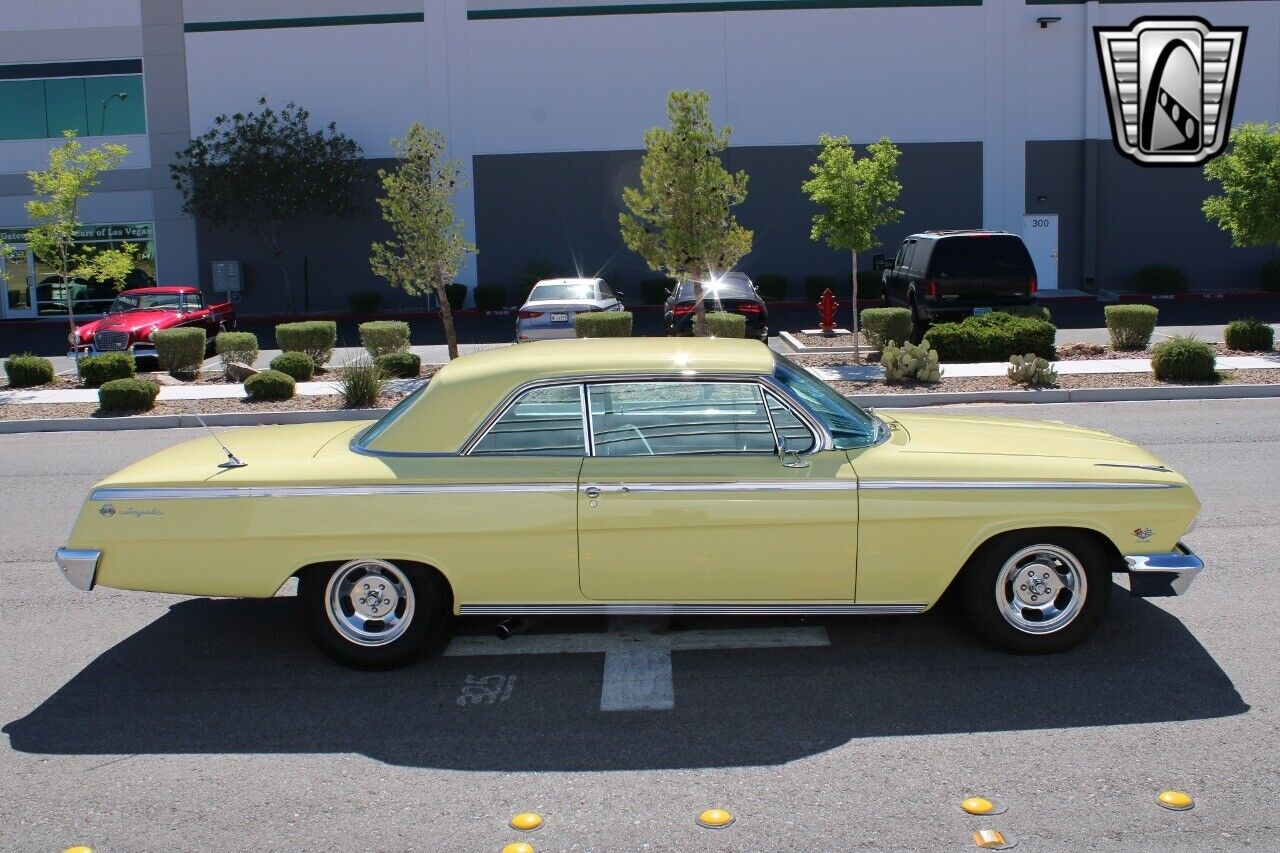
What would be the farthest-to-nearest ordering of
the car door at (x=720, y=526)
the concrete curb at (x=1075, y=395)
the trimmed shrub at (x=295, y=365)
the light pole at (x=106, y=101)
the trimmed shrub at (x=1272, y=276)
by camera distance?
1. the light pole at (x=106, y=101)
2. the trimmed shrub at (x=1272, y=276)
3. the trimmed shrub at (x=295, y=365)
4. the concrete curb at (x=1075, y=395)
5. the car door at (x=720, y=526)

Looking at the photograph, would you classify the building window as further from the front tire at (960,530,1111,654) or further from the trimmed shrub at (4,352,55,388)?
the front tire at (960,530,1111,654)

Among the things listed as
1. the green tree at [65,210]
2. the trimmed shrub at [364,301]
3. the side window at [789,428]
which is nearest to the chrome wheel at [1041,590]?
the side window at [789,428]

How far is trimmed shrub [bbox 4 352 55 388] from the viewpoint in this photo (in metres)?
20.3

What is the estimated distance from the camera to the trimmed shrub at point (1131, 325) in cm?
2088

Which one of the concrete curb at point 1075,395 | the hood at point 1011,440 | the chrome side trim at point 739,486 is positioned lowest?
the concrete curb at point 1075,395

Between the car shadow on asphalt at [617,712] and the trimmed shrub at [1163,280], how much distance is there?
27874mm

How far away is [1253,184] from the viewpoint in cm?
1945

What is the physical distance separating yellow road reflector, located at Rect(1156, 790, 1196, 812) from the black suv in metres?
16.6

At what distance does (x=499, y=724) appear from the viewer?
18.0 ft

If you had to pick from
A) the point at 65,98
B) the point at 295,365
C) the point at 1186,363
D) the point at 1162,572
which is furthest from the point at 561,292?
the point at 65,98

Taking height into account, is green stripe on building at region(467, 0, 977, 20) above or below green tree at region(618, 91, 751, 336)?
above

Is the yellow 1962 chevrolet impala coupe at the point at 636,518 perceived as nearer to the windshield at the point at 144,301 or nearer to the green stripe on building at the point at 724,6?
the windshield at the point at 144,301

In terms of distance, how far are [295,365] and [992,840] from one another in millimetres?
16933

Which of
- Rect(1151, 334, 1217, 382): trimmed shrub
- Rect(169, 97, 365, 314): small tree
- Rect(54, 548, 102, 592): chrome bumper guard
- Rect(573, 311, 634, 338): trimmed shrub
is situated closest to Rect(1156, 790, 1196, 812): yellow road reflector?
Rect(54, 548, 102, 592): chrome bumper guard
